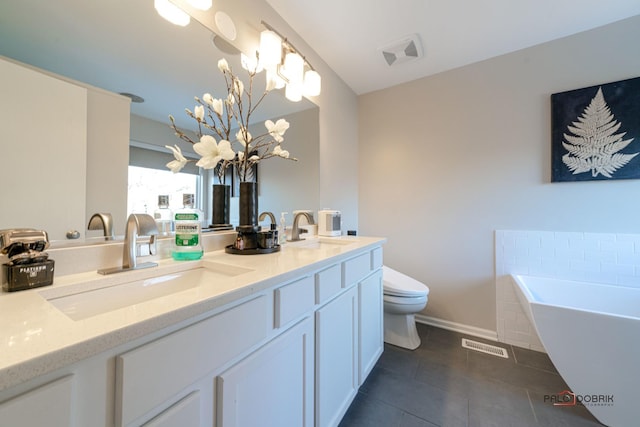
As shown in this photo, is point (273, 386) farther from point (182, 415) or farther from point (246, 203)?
point (246, 203)

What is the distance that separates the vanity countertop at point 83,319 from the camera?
33 cm

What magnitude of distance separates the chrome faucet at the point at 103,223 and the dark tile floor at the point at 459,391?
138 centimetres

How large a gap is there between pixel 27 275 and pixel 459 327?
268cm

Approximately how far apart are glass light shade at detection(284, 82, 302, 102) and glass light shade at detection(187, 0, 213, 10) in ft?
1.97

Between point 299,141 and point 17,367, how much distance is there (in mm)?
1697

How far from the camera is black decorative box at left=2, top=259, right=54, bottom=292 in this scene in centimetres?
56

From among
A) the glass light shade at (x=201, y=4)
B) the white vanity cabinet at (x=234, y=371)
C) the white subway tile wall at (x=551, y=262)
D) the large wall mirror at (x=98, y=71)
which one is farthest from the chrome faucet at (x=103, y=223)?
the white subway tile wall at (x=551, y=262)

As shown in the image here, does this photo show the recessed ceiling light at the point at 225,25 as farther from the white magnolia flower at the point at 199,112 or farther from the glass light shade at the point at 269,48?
the white magnolia flower at the point at 199,112

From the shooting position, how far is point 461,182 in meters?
2.17

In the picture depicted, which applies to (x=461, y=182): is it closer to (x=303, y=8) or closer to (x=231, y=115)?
(x=303, y=8)

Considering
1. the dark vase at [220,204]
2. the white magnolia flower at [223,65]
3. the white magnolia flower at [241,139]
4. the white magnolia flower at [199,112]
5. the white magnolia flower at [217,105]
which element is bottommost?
the dark vase at [220,204]

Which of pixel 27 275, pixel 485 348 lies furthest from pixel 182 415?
pixel 485 348

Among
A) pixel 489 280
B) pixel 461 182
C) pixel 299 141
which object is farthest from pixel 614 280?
pixel 299 141

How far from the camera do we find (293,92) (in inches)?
66.3
